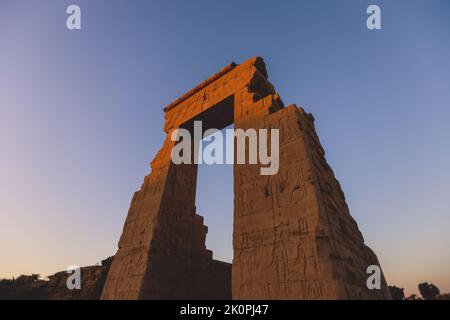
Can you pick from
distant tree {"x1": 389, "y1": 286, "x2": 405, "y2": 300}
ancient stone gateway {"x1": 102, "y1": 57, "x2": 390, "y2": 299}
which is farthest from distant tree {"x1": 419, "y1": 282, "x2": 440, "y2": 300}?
ancient stone gateway {"x1": 102, "y1": 57, "x2": 390, "y2": 299}

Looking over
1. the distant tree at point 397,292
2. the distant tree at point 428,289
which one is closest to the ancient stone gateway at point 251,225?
the distant tree at point 397,292

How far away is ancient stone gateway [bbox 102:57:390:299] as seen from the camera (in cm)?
336

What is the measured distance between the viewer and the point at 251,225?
162 inches

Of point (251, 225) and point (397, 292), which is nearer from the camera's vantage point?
point (251, 225)

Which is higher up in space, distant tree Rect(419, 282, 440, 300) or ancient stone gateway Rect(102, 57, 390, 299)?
ancient stone gateway Rect(102, 57, 390, 299)

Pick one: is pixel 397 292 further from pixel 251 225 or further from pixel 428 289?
pixel 251 225

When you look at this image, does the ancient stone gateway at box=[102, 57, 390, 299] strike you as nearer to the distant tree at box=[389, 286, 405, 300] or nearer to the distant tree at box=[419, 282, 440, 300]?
the distant tree at box=[389, 286, 405, 300]

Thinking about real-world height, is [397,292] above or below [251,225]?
below

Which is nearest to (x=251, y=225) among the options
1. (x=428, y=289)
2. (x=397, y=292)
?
(x=397, y=292)

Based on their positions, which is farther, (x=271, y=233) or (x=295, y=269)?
(x=271, y=233)
